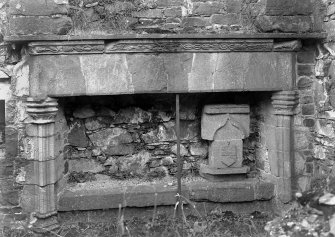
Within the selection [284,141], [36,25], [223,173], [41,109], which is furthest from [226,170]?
[36,25]

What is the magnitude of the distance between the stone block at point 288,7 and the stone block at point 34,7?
7.18 ft

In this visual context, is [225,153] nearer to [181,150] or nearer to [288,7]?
[181,150]

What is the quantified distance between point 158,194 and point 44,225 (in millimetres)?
1232

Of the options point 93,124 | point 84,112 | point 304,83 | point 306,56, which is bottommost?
point 93,124

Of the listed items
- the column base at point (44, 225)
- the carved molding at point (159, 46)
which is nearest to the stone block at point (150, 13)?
the carved molding at point (159, 46)

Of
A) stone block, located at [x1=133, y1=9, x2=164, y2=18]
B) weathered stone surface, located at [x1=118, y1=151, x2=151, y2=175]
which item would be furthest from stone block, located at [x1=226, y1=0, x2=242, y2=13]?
weathered stone surface, located at [x1=118, y1=151, x2=151, y2=175]

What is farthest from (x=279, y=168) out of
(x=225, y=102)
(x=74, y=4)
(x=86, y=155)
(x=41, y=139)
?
(x=74, y=4)

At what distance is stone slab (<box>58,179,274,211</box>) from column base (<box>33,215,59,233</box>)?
17 centimetres

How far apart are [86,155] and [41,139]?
72 cm

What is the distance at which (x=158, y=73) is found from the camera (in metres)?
4.21

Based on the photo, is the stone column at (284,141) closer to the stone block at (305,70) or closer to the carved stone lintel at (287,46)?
the stone block at (305,70)

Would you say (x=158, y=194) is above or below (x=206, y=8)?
below

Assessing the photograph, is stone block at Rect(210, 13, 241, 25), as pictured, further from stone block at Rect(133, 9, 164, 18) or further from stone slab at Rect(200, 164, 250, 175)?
stone slab at Rect(200, 164, 250, 175)

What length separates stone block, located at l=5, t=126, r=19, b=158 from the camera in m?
4.14
